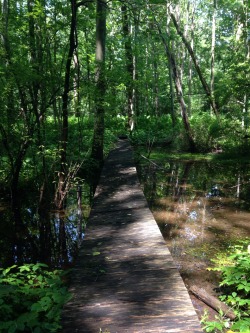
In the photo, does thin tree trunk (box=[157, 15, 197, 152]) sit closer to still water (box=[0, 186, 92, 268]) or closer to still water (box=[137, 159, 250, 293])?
still water (box=[137, 159, 250, 293])

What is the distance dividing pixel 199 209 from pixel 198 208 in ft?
0.25

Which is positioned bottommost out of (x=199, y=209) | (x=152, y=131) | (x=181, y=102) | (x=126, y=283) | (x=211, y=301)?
(x=211, y=301)

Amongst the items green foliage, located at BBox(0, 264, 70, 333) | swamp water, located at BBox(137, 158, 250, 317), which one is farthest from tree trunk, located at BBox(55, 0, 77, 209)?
green foliage, located at BBox(0, 264, 70, 333)

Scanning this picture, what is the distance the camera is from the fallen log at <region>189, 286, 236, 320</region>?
3307 mm

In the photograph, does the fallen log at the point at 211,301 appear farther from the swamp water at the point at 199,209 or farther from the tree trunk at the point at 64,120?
the tree trunk at the point at 64,120

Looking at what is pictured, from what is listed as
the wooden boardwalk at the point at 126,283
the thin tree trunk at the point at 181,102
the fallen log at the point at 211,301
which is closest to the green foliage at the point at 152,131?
the thin tree trunk at the point at 181,102

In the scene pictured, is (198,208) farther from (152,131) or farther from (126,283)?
(152,131)

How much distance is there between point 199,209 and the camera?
7387mm

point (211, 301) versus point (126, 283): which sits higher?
point (126, 283)

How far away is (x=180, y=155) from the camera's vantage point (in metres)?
14.8

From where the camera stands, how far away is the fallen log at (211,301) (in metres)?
3.31

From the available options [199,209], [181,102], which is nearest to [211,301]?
[199,209]

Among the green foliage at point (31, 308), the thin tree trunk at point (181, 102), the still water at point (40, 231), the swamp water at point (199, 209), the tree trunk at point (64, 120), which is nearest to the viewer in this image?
the green foliage at point (31, 308)

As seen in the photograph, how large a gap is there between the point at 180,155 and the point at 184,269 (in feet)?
35.0
